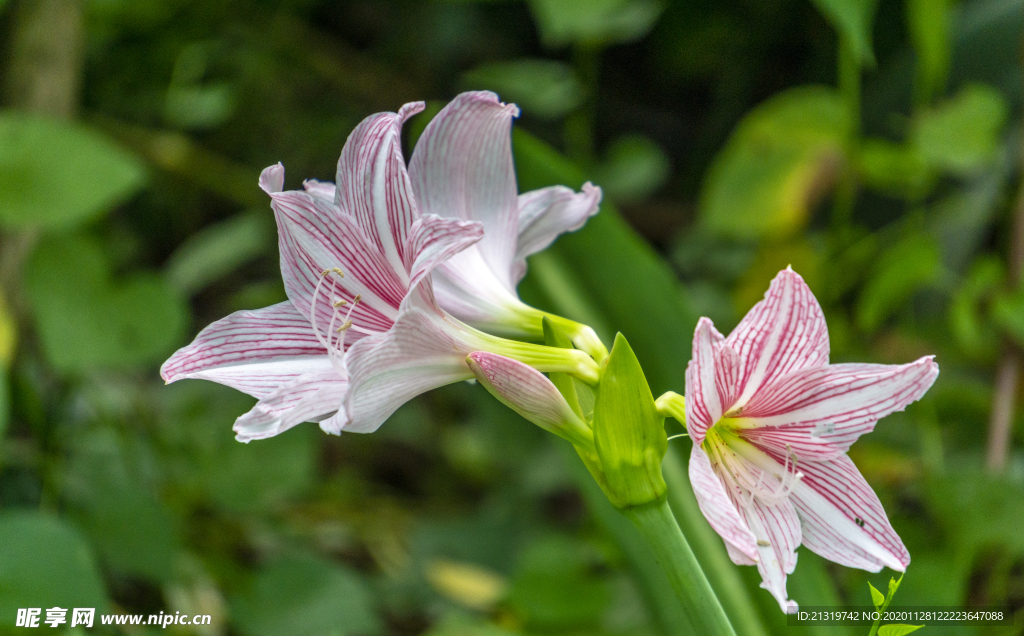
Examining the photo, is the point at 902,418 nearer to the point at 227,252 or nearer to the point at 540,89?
the point at 540,89

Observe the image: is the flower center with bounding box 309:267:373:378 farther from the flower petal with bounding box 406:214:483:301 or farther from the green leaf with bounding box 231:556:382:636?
the green leaf with bounding box 231:556:382:636

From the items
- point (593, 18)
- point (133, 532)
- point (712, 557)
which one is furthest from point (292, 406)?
point (593, 18)

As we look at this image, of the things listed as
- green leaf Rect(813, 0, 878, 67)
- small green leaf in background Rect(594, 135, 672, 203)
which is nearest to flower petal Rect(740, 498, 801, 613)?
green leaf Rect(813, 0, 878, 67)

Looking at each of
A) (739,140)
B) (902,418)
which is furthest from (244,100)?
(902,418)

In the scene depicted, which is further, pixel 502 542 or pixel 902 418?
pixel 502 542

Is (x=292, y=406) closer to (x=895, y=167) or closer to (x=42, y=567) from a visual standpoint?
(x=42, y=567)
